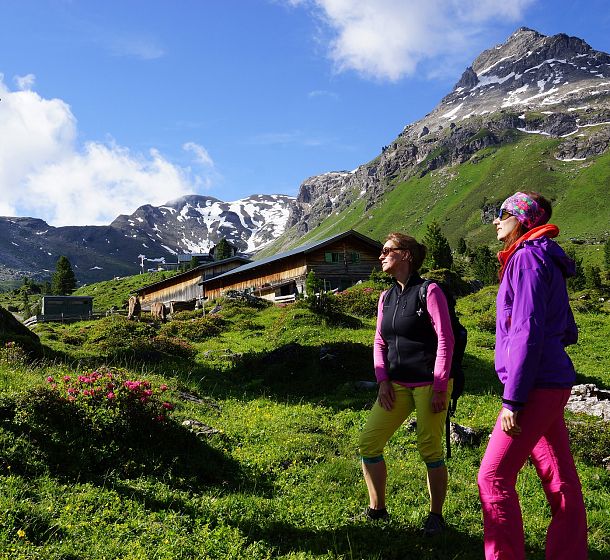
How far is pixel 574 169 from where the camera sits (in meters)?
178

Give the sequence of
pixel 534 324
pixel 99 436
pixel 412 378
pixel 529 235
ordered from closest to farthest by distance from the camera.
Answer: pixel 534 324 → pixel 529 235 → pixel 412 378 → pixel 99 436

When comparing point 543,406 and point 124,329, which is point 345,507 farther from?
point 124,329

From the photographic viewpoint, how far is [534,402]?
12.4 ft

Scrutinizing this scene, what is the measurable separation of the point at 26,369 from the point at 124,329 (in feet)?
44.0

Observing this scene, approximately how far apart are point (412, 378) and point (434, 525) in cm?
163

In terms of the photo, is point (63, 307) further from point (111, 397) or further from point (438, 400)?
point (438, 400)

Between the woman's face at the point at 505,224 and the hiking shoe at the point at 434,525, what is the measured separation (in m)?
3.13

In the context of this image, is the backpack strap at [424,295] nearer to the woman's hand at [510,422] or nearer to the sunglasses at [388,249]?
the sunglasses at [388,249]

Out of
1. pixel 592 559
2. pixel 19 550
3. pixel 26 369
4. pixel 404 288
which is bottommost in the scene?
pixel 592 559

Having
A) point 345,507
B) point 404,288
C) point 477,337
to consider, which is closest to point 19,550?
point 345,507

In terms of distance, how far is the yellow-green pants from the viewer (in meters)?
5.09

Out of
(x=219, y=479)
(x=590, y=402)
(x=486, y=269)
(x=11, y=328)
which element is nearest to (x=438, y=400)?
(x=219, y=479)

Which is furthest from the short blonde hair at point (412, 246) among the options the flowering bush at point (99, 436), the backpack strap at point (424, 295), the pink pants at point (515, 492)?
the flowering bush at point (99, 436)

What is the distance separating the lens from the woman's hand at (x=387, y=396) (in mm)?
5262
